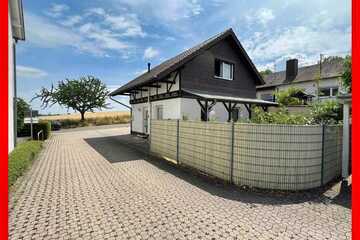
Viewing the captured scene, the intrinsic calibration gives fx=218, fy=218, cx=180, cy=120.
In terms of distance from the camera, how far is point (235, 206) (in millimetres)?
4523

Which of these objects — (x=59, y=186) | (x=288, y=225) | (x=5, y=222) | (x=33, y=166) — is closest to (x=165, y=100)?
(x=33, y=166)

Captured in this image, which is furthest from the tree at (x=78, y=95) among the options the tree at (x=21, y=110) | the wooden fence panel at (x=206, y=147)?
the wooden fence panel at (x=206, y=147)

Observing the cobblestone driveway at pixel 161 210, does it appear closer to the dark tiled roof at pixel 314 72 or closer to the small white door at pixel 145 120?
the small white door at pixel 145 120

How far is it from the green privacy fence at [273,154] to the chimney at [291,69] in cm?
2198

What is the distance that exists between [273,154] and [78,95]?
4148 cm

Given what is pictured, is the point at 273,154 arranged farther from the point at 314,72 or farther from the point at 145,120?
the point at 314,72

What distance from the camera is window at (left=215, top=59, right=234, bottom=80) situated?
49.1 ft

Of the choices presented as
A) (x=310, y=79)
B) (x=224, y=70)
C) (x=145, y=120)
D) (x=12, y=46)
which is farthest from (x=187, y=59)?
(x=310, y=79)

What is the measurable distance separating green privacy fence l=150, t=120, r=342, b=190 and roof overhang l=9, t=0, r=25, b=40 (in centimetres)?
942

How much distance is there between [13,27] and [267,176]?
13.1 metres

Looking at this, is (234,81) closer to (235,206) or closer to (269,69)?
(235,206)

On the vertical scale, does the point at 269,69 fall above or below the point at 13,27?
above

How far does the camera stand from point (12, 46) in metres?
10.3

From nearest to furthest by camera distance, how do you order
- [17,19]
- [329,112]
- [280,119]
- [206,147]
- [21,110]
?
[280,119] < [206,147] < [329,112] < [17,19] < [21,110]
